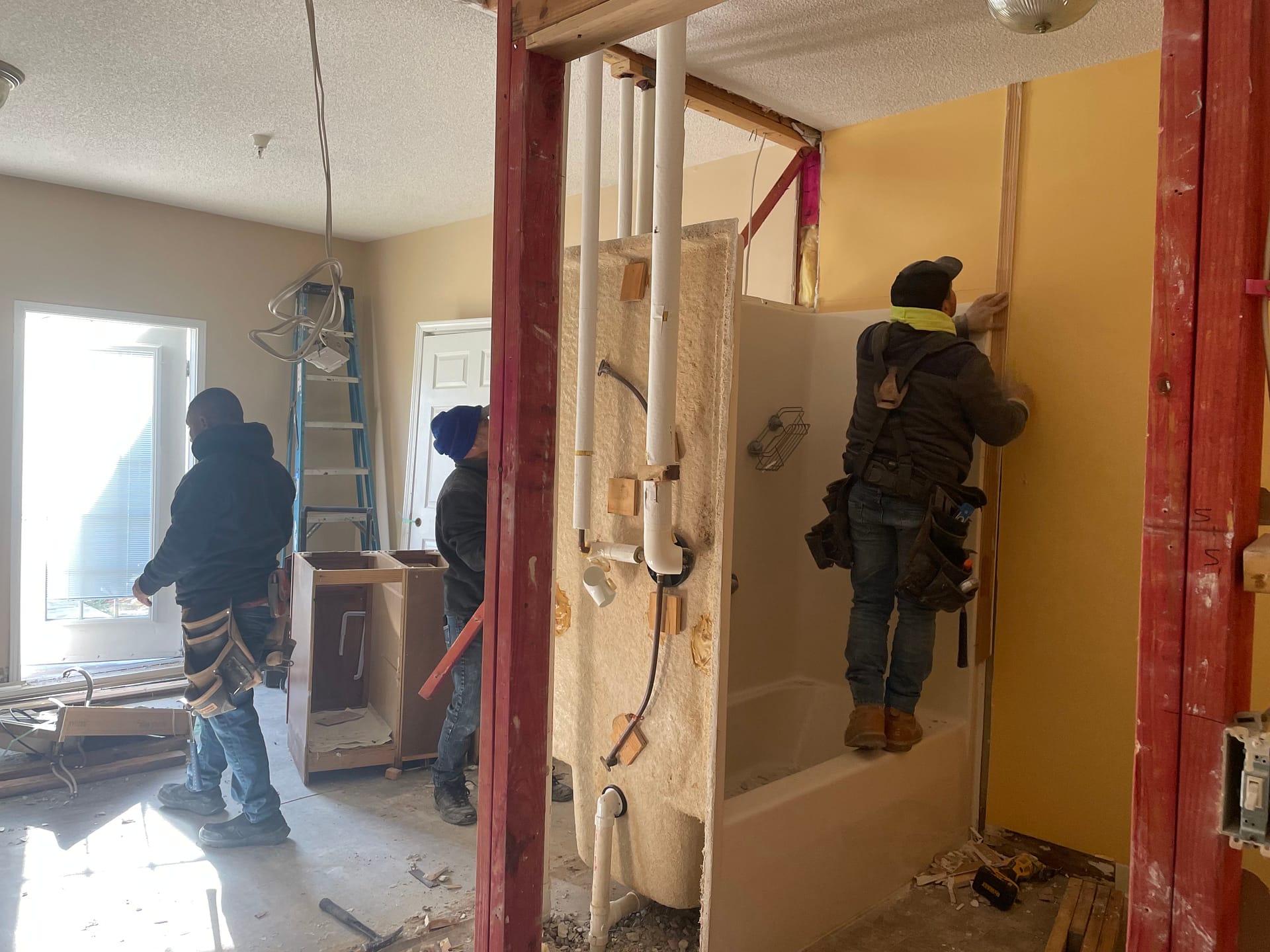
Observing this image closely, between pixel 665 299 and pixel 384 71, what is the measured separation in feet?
5.58

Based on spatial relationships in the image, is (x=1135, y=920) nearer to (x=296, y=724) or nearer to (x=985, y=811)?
(x=985, y=811)

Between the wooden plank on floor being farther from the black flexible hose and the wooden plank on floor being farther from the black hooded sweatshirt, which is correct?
the black hooded sweatshirt

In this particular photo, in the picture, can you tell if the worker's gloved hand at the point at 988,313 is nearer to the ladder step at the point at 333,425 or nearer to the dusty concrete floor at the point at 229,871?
the dusty concrete floor at the point at 229,871

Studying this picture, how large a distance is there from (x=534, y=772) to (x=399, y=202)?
13.0 feet

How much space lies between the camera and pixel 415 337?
5512 millimetres

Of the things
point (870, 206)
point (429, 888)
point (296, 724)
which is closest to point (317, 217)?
point (296, 724)

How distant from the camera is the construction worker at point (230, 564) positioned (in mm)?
3002

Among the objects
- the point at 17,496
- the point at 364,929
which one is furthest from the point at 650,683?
the point at 17,496

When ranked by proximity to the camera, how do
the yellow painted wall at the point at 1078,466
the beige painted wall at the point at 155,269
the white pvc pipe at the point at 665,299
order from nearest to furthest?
the white pvc pipe at the point at 665,299, the yellow painted wall at the point at 1078,466, the beige painted wall at the point at 155,269

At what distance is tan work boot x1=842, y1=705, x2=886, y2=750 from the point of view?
2.46 metres

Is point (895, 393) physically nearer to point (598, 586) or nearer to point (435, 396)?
point (598, 586)

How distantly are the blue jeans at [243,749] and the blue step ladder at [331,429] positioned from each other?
235 cm

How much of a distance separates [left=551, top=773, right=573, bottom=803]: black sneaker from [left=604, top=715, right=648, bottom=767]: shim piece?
128 cm

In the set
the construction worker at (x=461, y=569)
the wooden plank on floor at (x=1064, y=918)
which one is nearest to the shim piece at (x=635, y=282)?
the construction worker at (x=461, y=569)
